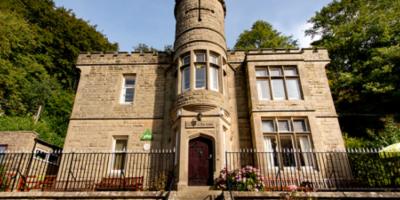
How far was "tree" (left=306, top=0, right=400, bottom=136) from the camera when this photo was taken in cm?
1684

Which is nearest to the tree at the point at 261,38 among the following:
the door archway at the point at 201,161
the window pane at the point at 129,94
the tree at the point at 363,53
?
the tree at the point at 363,53

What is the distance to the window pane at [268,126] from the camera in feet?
36.0

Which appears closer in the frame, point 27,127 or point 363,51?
point 27,127

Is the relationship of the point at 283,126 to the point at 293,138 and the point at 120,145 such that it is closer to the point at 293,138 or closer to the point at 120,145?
the point at 293,138

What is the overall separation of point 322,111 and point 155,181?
9136 millimetres

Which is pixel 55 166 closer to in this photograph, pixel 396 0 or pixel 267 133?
pixel 267 133

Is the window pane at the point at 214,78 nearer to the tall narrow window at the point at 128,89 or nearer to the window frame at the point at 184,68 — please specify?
the window frame at the point at 184,68

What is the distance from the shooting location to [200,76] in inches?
444

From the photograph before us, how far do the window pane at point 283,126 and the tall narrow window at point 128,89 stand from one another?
799cm

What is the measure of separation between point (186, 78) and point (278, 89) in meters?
4.97

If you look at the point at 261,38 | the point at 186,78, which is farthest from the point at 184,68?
the point at 261,38

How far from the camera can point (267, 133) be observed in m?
10.9

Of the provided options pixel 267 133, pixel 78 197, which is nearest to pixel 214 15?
pixel 267 133

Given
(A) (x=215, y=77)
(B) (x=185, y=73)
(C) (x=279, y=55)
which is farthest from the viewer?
(C) (x=279, y=55)
